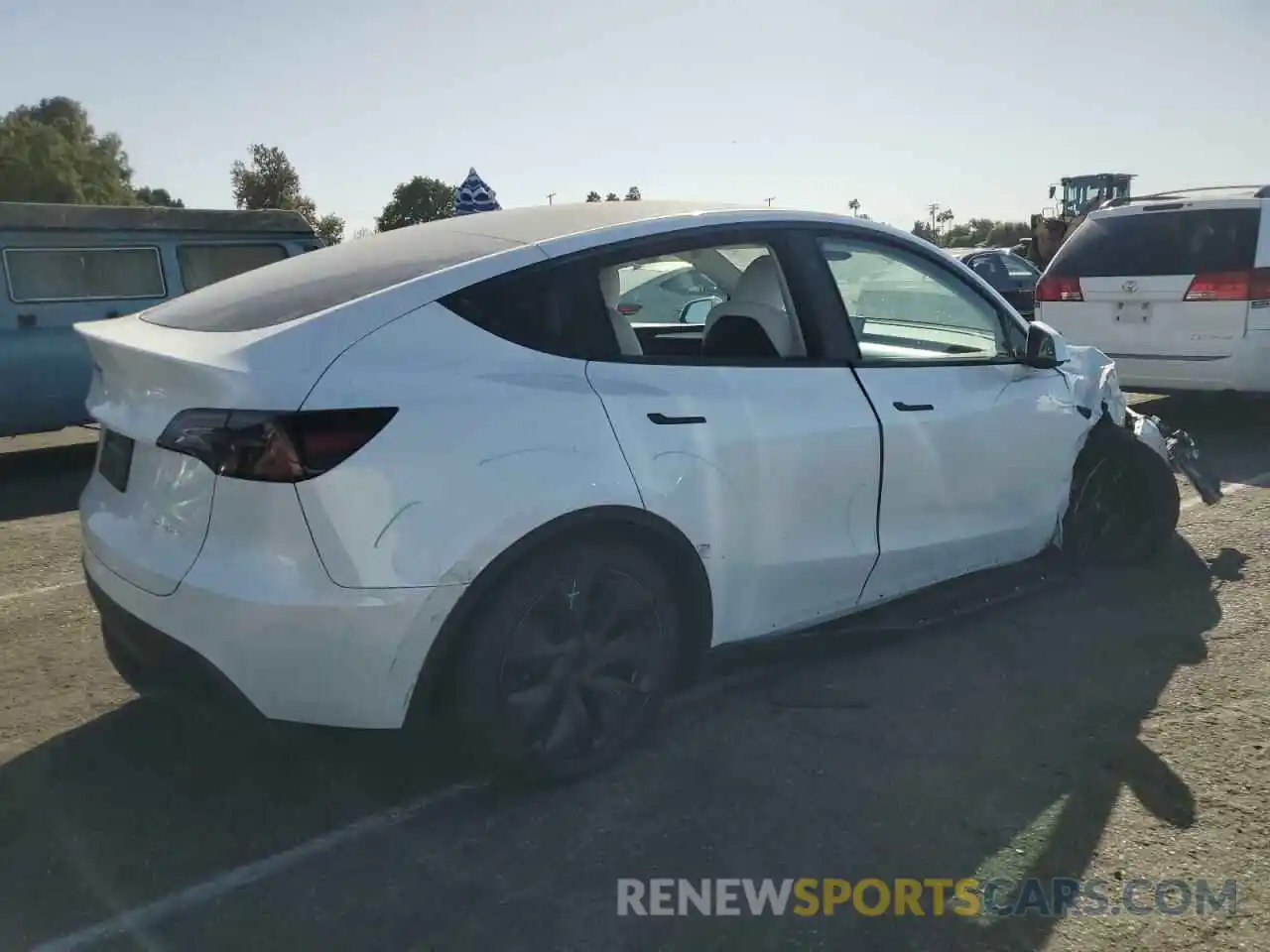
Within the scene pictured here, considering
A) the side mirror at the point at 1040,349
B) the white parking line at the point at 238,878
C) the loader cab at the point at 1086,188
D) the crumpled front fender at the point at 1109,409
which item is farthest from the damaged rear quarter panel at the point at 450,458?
the loader cab at the point at 1086,188

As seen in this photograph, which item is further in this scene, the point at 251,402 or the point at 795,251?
the point at 795,251

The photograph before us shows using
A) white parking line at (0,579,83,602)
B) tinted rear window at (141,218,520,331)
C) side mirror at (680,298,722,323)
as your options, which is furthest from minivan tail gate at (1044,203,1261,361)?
white parking line at (0,579,83,602)

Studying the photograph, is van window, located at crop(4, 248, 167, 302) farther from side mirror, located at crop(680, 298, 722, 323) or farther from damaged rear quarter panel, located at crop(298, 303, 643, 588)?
damaged rear quarter panel, located at crop(298, 303, 643, 588)

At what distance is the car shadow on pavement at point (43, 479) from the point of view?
7.03 meters

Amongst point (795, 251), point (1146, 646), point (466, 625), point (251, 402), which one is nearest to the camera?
point (251, 402)

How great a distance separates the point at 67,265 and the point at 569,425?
Answer: 6601 millimetres

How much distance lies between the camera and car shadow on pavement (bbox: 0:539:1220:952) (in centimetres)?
258

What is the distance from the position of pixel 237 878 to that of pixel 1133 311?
24.9 ft

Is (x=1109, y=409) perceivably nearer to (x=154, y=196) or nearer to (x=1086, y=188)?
(x=1086, y=188)

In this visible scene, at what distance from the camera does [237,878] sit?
2.74 metres

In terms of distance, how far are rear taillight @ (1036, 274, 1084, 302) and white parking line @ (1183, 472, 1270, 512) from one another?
223 centimetres

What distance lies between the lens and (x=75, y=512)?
679cm

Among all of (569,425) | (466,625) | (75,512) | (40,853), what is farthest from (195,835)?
(75,512)

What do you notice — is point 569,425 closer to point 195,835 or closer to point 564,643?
point 564,643
